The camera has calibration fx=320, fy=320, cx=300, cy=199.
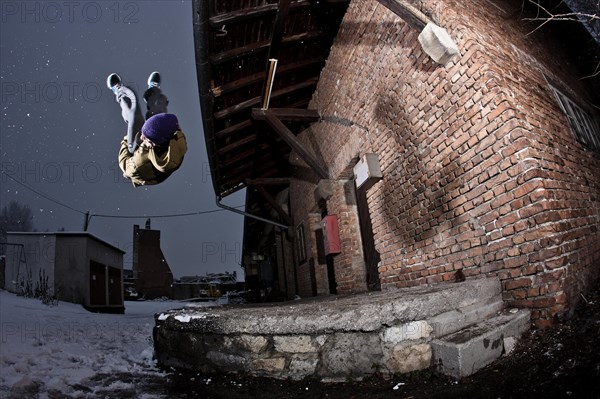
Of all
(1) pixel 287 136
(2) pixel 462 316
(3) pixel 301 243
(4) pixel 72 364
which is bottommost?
(4) pixel 72 364

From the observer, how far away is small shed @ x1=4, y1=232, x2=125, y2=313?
36.6ft

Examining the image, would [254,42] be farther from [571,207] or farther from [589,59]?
[589,59]

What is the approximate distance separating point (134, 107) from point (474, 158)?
12.3 ft

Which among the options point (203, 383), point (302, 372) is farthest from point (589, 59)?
point (203, 383)

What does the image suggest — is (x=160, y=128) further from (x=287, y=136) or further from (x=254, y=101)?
(x=254, y=101)

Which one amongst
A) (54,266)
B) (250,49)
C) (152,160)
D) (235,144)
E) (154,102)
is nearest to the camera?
(152,160)

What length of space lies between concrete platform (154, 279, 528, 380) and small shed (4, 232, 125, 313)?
1146cm

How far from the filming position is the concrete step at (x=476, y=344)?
202 cm

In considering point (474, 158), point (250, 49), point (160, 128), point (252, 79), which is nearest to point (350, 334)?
point (474, 158)

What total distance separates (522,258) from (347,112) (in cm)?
334

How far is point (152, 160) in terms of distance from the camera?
3.53 m

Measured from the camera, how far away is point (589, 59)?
20.0 feet

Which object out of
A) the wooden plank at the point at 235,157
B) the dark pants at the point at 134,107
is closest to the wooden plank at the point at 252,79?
the dark pants at the point at 134,107

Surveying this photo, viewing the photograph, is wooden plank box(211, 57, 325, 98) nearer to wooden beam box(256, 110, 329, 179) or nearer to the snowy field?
wooden beam box(256, 110, 329, 179)
